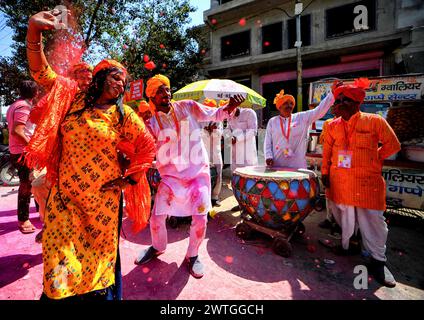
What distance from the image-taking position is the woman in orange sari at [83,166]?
1.59 metres

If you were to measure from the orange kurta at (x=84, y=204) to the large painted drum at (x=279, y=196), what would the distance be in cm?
189

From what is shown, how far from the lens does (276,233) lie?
3.28m

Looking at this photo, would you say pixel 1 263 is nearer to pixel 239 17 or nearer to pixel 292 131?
pixel 292 131

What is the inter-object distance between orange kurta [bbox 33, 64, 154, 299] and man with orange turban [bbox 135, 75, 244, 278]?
89 centimetres

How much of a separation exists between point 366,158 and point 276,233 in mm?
1468

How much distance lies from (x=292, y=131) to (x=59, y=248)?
3.67m

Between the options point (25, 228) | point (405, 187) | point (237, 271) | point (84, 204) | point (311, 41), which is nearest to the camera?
point (84, 204)

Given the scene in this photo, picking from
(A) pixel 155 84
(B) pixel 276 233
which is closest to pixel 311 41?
(B) pixel 276 233

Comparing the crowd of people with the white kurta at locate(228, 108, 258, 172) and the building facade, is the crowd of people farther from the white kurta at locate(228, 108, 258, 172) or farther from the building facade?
the building facade

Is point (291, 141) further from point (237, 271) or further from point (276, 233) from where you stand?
point (237, 271)

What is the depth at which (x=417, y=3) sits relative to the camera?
35.3ft

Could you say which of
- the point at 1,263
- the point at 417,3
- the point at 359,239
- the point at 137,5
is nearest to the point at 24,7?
the point at 137,5

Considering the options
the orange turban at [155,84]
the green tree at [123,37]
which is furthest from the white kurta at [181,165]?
the green tree at [123,37]

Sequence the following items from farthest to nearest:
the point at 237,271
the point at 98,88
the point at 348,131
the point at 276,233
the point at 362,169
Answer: the point at 276,233 → the point at 348,131 → the point at 362,169 → the point at 237,271 → the point at 98,88
